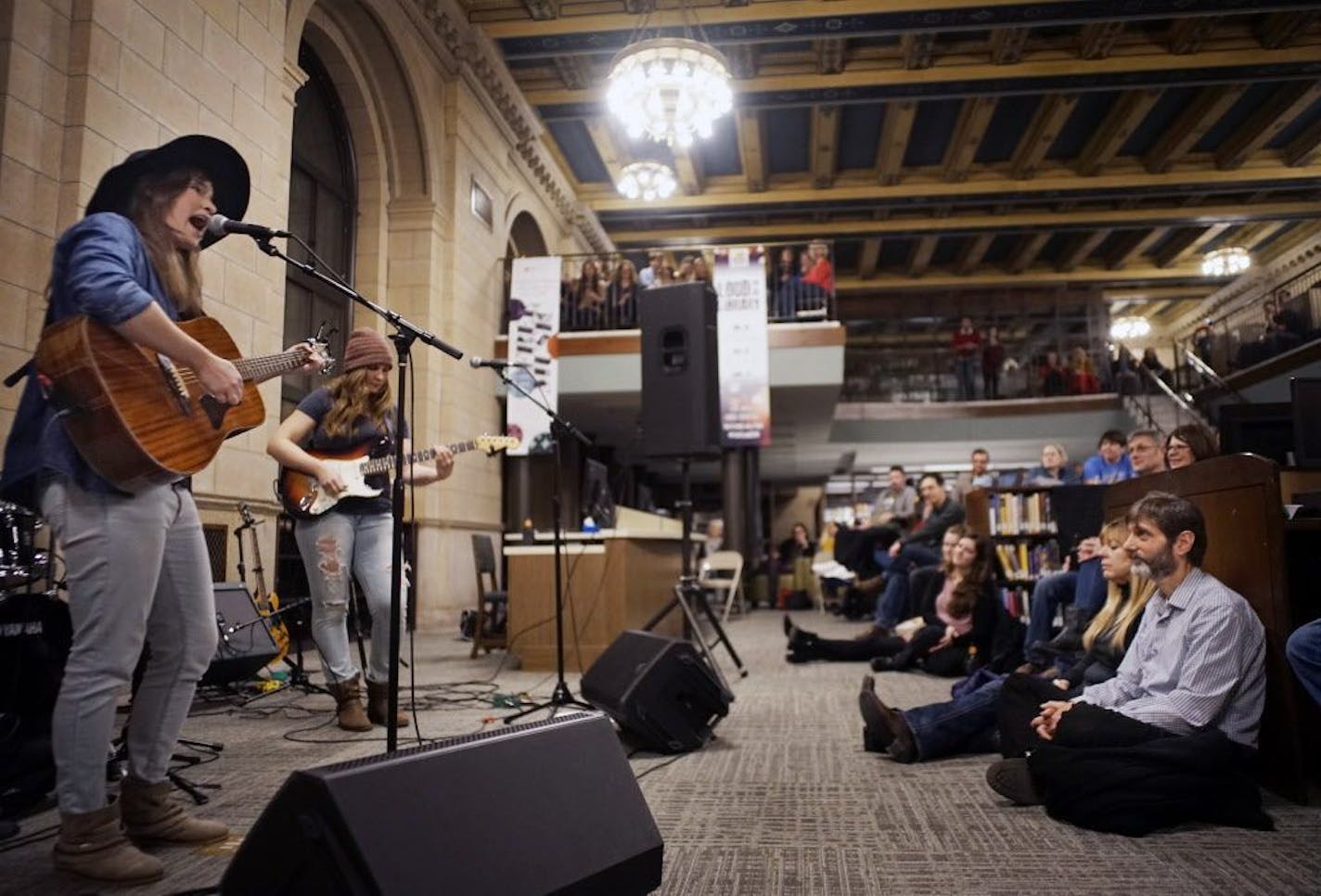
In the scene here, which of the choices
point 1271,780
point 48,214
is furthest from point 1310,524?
point 48,214

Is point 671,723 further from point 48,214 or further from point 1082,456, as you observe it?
point 1082,456

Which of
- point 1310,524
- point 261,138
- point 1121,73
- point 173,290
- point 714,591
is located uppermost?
point 1121,73

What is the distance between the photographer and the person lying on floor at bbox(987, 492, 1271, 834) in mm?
2166

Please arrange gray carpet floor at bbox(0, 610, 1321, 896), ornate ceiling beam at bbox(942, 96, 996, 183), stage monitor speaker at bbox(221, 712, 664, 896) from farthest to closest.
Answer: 1. ornate ceiling beam at bbox(942, 96, 996, 183)
2. gray carpet floor at bbox(0, 610, 1321, 896)
3. stage monitor speaker at bbox(221, 712, 664, 896)

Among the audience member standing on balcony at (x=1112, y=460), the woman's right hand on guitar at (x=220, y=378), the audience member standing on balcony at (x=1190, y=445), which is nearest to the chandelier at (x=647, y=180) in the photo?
the audience member standing on balcony at (x=1112, y=460)

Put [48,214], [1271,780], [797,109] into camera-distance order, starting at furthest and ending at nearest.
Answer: [797,109] → [48,214] → [1271,780]

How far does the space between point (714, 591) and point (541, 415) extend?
5.03 metres

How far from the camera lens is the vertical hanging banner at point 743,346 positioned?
907cm

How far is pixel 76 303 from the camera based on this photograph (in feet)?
5.80

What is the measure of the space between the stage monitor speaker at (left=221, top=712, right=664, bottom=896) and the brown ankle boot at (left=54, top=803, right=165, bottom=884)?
2.58 feet

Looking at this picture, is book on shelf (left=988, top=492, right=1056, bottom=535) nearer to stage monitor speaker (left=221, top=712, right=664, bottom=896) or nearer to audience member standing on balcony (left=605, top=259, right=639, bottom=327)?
audience member standing on balcony (left=605, top=259, right=639, bottom=327)

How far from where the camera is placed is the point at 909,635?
18.5ft

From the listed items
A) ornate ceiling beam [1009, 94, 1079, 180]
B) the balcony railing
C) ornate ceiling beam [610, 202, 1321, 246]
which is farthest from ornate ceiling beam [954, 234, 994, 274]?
the balcony railing

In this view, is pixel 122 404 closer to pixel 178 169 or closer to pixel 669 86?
pixel 178 169
